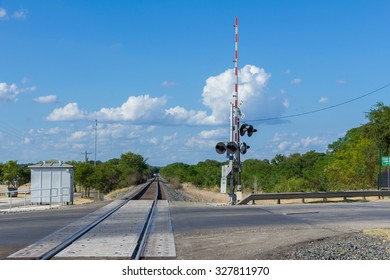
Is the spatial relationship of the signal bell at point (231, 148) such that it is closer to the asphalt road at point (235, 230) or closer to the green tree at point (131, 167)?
the asphalt road at point (235, 230)

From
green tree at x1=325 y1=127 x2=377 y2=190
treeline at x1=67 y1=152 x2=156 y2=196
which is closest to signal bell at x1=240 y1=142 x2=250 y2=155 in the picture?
green tree at x1=325 y1=127 x2=377 y2=190

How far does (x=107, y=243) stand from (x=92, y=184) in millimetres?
61945

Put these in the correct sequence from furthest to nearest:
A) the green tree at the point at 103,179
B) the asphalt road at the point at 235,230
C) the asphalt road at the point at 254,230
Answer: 1. the green tree at the point at 103,179
2. the asphalt road at the point at 235,230
3. the asphalt road at the point at 254,230

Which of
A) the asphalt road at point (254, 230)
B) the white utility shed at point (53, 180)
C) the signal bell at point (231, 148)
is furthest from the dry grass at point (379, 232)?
the white utility shed at point (53, 180)

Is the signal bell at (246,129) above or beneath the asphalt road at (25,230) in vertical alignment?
above

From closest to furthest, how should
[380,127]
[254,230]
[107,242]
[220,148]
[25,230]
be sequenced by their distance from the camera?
[107,242] < [254,230] < [25,230] < [220,148] < [380,127]

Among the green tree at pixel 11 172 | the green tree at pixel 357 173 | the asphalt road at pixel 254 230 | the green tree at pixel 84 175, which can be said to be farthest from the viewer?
the green tree at pixel 11 172

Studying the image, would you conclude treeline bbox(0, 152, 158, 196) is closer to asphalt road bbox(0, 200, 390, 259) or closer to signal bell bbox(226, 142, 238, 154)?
signal bell bbox(226, 142, 238, 154)

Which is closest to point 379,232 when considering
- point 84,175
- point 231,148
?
point 231,148

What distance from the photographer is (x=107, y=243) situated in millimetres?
12430

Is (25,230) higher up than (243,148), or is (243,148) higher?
(243,148)

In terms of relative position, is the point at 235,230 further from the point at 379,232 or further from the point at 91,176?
the point at 91,176
